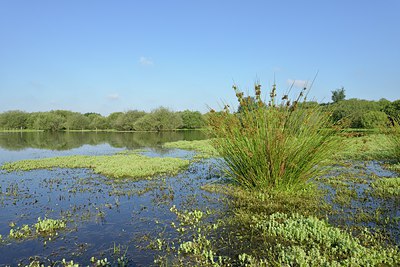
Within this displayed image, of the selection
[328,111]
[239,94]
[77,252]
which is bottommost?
[77,252]

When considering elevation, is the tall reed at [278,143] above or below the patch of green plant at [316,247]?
above

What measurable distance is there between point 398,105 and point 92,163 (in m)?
54.4

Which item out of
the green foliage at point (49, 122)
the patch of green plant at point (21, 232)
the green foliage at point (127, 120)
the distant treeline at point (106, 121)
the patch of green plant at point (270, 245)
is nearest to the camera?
the patch of green plant at point (270, 245)

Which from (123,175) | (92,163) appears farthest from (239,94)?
(92,163)

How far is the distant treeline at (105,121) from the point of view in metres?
73.3


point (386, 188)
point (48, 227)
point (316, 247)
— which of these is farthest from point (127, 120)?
point (316, 247)

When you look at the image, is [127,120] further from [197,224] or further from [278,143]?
[197,224]

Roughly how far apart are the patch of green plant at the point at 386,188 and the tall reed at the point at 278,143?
1850 millimetres

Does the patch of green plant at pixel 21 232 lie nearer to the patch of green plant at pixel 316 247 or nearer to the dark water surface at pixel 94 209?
the dark water surface at pixel 94 209

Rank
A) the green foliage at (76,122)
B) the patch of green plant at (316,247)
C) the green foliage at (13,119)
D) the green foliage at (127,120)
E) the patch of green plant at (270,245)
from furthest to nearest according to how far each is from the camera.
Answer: the green foliage at (13,119) → the green foliage at (76,122) → the green foliage at (127,120) → the patch of green plant at (270,245) → the patch of green plant at (316,247)

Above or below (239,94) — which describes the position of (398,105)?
above

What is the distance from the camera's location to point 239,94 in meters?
8.51

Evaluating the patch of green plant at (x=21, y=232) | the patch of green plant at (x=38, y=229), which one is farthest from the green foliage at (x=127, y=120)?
the patch of green plant at (x=21, y=232)

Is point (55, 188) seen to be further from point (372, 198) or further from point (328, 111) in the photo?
point (372, 198)
